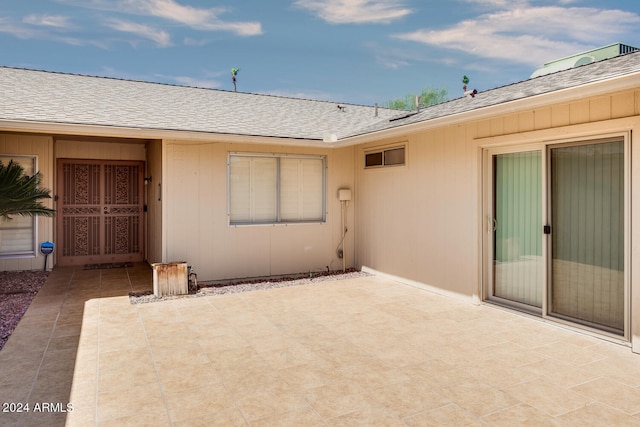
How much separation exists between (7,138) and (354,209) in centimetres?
629

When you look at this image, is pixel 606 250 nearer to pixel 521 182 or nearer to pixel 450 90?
pixel 521 182

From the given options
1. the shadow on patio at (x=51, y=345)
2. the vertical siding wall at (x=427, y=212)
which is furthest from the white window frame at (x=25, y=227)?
the vertical siding wall at (x=427, y=212)

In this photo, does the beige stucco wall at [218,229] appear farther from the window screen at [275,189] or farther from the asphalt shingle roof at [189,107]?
the asphalt shingle roof at [189,107]

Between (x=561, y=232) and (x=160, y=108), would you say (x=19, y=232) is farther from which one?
(x=561, y=232)

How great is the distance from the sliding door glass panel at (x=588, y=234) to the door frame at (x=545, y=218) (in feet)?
0.19

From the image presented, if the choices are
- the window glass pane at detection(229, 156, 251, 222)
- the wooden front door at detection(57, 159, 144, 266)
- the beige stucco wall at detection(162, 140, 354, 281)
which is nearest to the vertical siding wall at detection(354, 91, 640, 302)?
the beige stucco wall at detection(162, 140, 354, 281)

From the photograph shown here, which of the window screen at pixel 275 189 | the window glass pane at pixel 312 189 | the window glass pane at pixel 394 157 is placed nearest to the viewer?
the window glass pane at pixel 394 157

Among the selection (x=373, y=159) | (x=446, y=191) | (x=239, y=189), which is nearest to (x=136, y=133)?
(x=239, y=189)

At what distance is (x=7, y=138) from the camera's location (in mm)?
7410

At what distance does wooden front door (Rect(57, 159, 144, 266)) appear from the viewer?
335 inches

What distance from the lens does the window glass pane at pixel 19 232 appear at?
7516mm

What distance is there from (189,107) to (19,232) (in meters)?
3.78

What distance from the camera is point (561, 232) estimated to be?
4.55 m

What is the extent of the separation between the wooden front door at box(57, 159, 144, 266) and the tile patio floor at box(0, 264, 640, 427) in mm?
3432
